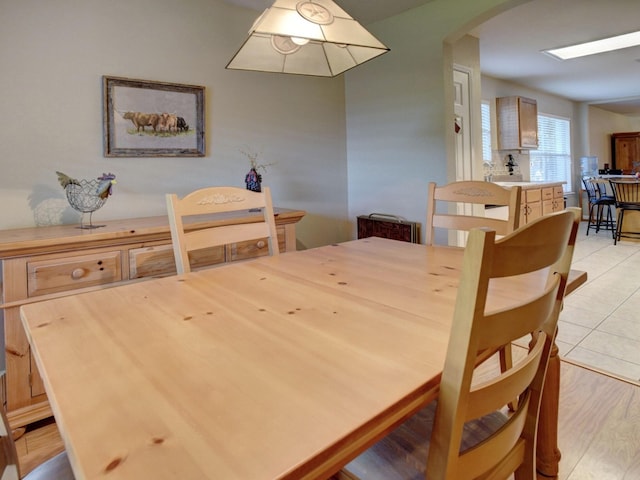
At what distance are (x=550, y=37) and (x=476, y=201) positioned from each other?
298cm

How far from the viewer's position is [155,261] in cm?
201

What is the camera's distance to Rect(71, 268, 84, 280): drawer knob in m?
1.76

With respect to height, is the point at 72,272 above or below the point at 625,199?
below

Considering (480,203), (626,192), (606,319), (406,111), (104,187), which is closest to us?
(480,203)

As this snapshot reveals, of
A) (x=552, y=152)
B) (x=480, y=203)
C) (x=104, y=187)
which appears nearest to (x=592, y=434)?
(x=480, y=203)

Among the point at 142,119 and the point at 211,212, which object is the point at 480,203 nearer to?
the point at 211,212

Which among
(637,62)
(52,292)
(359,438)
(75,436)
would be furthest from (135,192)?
(637,62)

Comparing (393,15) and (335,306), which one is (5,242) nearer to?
(335,306)

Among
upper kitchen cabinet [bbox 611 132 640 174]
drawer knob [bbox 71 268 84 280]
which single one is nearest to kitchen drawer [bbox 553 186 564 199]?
upper kitchen cabinet [bbox 611 132 640 174]

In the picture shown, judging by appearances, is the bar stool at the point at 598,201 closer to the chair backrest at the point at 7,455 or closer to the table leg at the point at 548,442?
the table leg at the point at 548,442

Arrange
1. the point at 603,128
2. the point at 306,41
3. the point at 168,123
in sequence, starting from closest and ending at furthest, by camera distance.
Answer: the point at 306,41 → the point at 168,123 → the point at 603,128

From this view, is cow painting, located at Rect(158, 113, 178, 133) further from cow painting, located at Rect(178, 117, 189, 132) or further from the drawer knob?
the drawer knob

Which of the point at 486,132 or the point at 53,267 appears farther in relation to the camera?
the point at 486,132

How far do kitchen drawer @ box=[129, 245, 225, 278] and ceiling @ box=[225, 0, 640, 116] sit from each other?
69.2 inches
